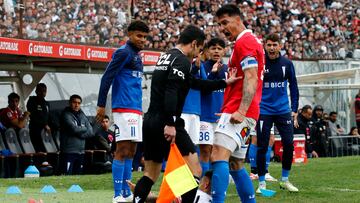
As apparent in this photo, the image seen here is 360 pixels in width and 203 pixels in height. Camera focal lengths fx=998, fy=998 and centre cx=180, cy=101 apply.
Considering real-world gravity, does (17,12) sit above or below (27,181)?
above

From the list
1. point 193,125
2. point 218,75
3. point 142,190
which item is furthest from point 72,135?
point 142,190

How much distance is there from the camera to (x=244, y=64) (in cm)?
1060

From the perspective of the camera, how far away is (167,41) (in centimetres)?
2941

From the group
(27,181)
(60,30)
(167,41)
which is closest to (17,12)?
(60,30)

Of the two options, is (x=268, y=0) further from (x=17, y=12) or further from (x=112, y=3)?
(x=17, y=12)

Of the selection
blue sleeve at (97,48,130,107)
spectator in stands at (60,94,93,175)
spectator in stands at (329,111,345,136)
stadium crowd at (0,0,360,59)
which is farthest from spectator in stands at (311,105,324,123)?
blue sleeve at (97,48,130,107)

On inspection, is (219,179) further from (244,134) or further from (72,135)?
(72,135)

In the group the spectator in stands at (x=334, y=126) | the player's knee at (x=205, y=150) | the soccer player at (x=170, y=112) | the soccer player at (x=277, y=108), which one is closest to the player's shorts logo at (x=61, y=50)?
the soccer player at (x=277, y=108)

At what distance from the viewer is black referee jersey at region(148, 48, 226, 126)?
34.4ft

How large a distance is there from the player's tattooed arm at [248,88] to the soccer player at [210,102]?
3.28 metres

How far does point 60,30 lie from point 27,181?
17.3 ft

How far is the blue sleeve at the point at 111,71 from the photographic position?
12.7m

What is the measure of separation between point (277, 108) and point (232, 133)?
447 cm

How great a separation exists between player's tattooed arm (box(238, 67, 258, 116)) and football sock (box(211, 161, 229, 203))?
0.60m
